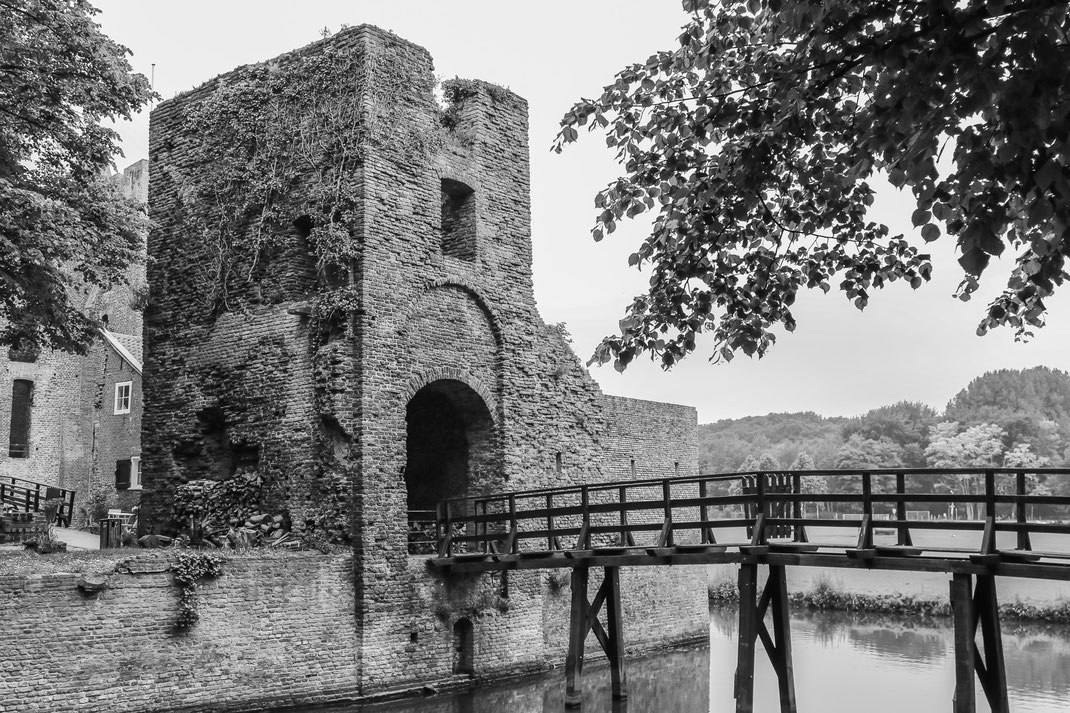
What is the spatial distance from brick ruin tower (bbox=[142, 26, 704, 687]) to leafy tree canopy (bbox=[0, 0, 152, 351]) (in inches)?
70.7

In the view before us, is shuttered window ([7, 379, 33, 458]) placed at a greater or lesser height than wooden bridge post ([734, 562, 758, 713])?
greater

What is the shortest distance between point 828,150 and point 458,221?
38.7ft

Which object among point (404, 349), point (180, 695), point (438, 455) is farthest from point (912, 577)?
point (180, 695)

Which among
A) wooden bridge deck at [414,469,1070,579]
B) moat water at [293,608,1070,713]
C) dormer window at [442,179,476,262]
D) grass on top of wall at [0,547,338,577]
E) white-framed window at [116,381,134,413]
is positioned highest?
dormer window at [442,179,476,262]

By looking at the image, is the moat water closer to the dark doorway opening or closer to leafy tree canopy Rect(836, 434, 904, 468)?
the dark doorway opening

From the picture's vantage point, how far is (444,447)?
19.4m

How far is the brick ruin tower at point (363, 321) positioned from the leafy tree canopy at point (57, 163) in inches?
70.7

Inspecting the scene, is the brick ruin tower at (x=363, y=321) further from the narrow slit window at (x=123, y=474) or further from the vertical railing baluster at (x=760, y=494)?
the narrow slit window at (x=123, y=474)

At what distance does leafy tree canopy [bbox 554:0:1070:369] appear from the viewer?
5113 mm

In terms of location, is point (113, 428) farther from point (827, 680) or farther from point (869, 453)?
point (869, 453)

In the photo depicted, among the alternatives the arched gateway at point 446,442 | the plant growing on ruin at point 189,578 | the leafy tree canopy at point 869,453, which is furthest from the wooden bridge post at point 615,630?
the leafy tree canopy at point 869,453

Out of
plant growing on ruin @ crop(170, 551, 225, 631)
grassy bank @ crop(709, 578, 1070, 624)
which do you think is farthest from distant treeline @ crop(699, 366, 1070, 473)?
plant growing on ruin @ crop(170, 551, 225, 631)

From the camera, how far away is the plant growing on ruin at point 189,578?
13.9m

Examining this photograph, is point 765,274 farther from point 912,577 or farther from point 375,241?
point 912,577
